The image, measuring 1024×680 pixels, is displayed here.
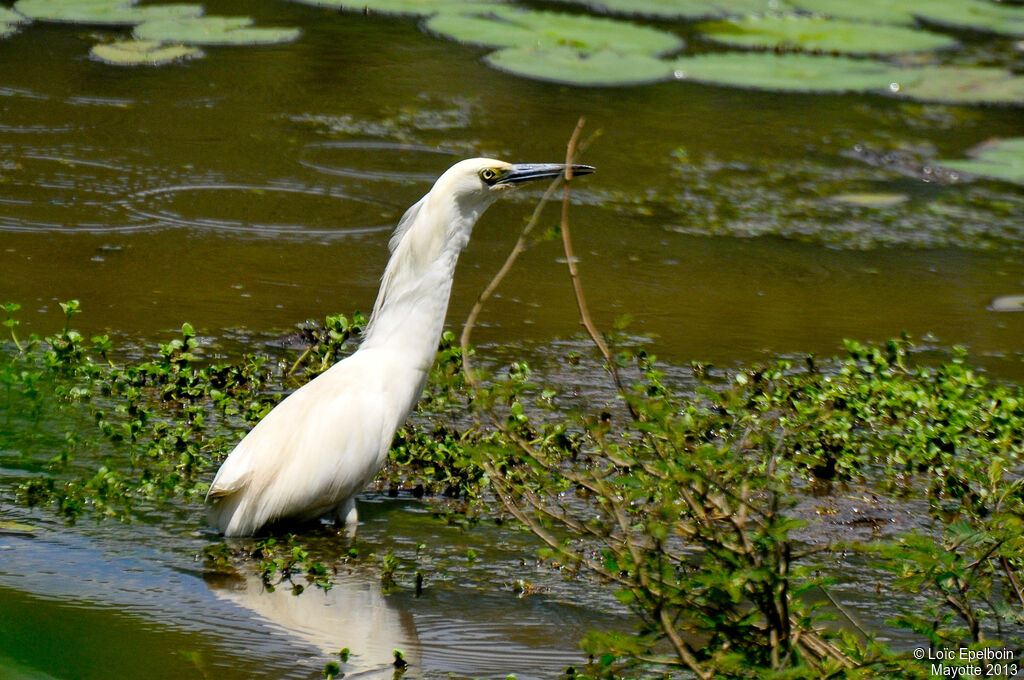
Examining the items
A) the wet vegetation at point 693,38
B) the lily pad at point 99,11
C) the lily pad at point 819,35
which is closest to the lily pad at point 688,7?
the wet vegetation at point 693,38

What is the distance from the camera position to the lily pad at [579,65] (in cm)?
909

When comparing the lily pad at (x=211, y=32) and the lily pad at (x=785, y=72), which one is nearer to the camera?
the lily pad at (x=211, y=32)

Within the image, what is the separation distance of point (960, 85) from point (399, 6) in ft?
14.2

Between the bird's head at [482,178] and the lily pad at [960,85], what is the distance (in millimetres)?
6400

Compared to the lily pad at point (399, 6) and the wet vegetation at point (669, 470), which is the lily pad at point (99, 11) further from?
the wet vegetation at point (669, 470)

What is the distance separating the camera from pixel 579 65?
941cm

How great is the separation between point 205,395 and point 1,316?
1.07 meters

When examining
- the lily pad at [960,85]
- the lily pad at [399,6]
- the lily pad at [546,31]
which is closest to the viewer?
the lily pad at [960,85]

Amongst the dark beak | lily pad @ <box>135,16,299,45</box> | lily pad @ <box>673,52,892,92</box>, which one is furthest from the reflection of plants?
lily pad @ <box>135,16,299,45</box>

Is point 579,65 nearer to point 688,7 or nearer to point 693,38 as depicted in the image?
point 693,38

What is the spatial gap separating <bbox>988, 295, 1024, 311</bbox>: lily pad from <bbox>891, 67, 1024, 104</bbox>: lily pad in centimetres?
364

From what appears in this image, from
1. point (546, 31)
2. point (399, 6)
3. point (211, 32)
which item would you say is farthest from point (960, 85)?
point (211, 32)

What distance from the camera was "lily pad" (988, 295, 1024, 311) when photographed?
6.05m

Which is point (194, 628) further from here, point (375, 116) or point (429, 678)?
point (375, 116)
